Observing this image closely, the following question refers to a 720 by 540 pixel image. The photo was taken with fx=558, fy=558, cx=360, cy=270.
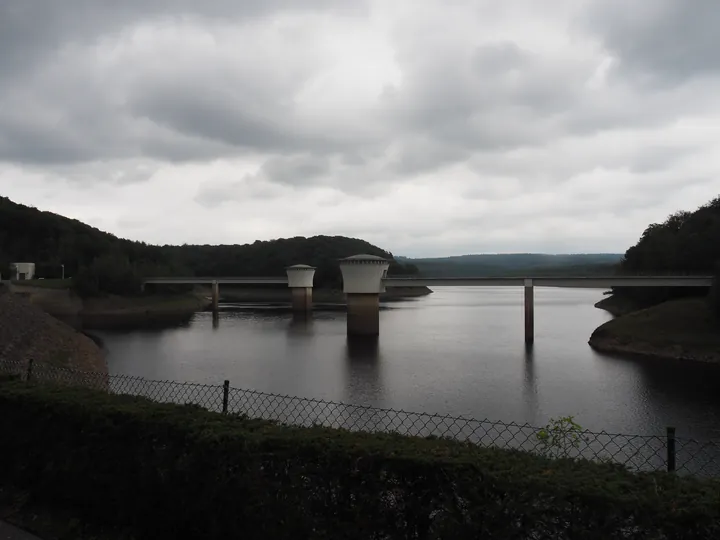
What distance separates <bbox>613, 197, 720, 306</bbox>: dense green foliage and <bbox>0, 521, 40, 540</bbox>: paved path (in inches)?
1939

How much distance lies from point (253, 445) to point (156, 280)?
258ft

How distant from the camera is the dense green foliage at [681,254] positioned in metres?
50.5

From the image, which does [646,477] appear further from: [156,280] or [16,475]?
[156,280]

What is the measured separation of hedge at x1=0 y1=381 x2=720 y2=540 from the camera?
2.98 m

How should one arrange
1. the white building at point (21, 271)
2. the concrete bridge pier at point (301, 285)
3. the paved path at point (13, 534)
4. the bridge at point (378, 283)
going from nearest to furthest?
the paved path at point (13, 534) < the bridge at point (378, 283) < the concrete bridge pier at point (301, 285) < the white building at point (21, 271)

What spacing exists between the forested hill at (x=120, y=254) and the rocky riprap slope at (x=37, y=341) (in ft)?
148

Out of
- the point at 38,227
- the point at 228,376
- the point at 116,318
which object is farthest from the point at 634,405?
the point at 38,227

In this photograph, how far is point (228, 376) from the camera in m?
25.7

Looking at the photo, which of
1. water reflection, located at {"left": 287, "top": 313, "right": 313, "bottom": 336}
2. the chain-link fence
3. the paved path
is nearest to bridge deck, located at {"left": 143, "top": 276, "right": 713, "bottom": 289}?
water reflection, located at {"left": 287, "top": 313, "right": 313, "bottom": 336}

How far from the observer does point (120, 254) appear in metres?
88.9

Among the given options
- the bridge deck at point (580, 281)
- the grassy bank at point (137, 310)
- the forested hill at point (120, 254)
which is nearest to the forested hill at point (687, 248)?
the bridge deck at point (580, 281)

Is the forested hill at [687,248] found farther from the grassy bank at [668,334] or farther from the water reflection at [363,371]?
the water reflection at [363,371]

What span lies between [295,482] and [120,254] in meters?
93.3

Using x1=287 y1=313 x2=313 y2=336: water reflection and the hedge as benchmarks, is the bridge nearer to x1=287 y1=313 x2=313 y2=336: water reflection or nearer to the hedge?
x1=287 y1=313 x2=313 y2=336: water reflection
